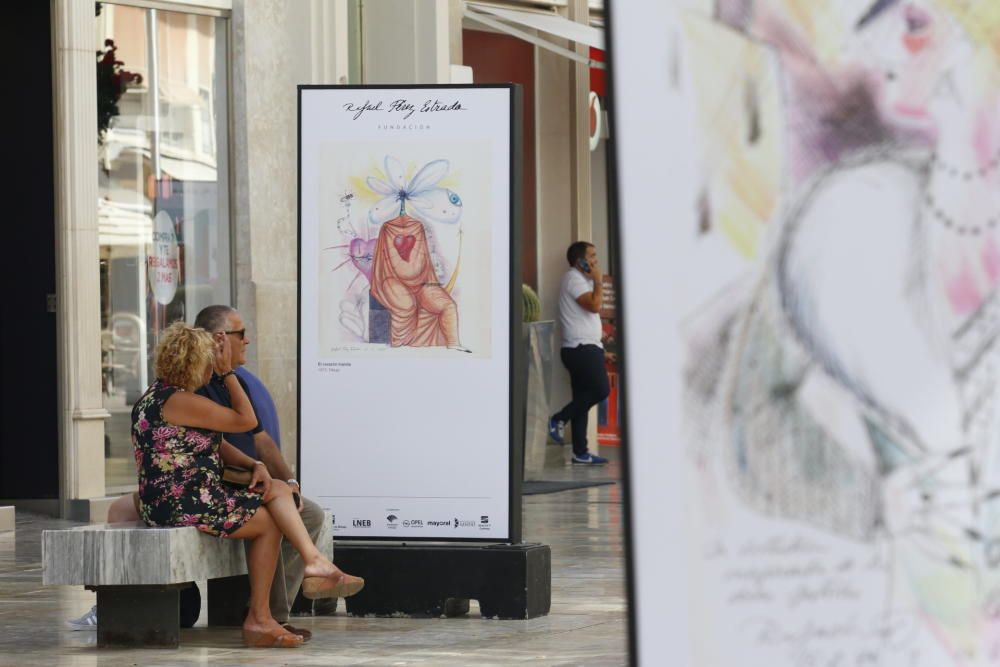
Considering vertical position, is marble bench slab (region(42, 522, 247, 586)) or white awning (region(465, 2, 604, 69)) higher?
white awning (region(465, 2, 604, 69))

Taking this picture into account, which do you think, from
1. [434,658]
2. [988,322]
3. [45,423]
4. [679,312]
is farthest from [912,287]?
[45,423]

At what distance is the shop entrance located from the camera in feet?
43.6

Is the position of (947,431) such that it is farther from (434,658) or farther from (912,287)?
(434,658)

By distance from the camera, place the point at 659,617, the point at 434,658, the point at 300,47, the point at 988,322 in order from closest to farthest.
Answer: the point at 659,617 < the point at 988,322 < the point at 434,658 < the point at 300,47

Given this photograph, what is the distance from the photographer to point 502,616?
7977 mm

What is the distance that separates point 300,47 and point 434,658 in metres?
8.46

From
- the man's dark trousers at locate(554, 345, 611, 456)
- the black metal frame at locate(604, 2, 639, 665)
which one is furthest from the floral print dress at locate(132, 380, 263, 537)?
the man's dark trousers at locate(554, 345, 611, 456)

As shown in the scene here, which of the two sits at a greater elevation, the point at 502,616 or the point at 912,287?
the point at 912,287

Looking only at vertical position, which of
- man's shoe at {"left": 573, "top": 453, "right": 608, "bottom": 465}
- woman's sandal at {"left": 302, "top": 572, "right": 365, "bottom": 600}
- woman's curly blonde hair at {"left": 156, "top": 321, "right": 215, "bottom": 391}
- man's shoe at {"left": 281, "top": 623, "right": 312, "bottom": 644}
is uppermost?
woman's curly blonde hair at {"left": 156, "top": 321, "right": 215, "bottom": 391}

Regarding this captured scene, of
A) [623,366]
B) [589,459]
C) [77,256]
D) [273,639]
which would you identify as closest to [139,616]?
[273,639]

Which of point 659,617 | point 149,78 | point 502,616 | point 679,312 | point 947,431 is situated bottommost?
point 502,616

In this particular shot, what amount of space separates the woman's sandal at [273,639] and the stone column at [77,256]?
580cm

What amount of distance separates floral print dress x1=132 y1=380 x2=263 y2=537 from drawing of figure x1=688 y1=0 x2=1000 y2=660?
4.99m

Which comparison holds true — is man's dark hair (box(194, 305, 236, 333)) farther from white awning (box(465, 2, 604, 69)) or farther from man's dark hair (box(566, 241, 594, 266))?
man's dark hair (box(566, 241, 594, 266))
